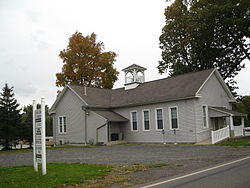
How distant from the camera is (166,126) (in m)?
26.1

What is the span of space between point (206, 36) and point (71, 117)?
19.1 metres

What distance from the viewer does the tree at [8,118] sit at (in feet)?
99.5

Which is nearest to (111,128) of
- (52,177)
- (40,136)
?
(40,136)

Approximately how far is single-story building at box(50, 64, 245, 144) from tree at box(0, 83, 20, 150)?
419cm

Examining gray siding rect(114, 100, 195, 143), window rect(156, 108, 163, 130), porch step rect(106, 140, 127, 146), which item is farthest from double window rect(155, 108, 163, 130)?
porch step rect(106, 140, 127, 146)

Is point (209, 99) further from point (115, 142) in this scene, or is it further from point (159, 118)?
point (115, 142)

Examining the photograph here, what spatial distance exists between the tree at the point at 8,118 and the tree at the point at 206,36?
20.1 m

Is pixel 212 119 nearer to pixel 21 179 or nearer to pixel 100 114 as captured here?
pixel 100 114

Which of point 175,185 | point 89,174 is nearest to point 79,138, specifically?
point 89,174

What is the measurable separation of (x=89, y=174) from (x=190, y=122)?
51.8 ft

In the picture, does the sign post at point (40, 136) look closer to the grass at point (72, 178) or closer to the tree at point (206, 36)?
the grass at point (72, 178)

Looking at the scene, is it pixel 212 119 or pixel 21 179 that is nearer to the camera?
pixel 21 179

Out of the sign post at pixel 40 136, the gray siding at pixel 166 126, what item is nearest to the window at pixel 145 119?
the gray siding at pixel 166 126

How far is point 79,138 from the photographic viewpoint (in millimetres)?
30422
